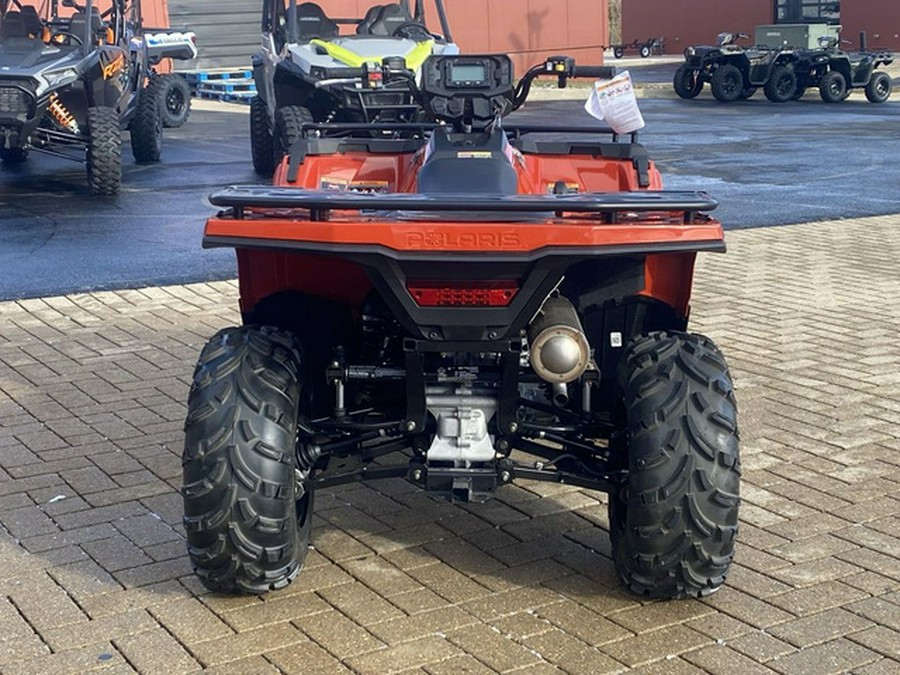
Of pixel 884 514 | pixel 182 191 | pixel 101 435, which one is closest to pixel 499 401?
pixel 884 514

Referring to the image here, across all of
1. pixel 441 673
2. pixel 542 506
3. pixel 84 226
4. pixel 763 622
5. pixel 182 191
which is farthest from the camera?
pixel 182 191

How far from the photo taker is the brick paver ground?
3.85m

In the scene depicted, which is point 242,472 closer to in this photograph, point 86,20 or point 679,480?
point 679,480

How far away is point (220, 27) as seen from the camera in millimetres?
28281

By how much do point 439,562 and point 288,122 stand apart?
8.78m

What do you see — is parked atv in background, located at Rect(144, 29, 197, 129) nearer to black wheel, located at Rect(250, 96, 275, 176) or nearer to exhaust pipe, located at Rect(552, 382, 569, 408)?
black wheel, located at Rect(250, 96, 275, 176)

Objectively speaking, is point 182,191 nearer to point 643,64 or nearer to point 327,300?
point 327,300

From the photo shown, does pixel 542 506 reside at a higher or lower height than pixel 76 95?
lower

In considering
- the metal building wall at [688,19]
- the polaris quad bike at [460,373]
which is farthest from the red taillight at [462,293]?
the metal building wall at [688,19]

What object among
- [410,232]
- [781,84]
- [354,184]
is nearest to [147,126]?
[354,184]

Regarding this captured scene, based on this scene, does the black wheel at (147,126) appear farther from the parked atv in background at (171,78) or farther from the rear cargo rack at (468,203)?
the rear cargo rack at (468,203)

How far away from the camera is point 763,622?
4.02 meters

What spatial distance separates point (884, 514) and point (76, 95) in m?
10.8

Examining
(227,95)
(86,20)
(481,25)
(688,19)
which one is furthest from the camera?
(688,19)
